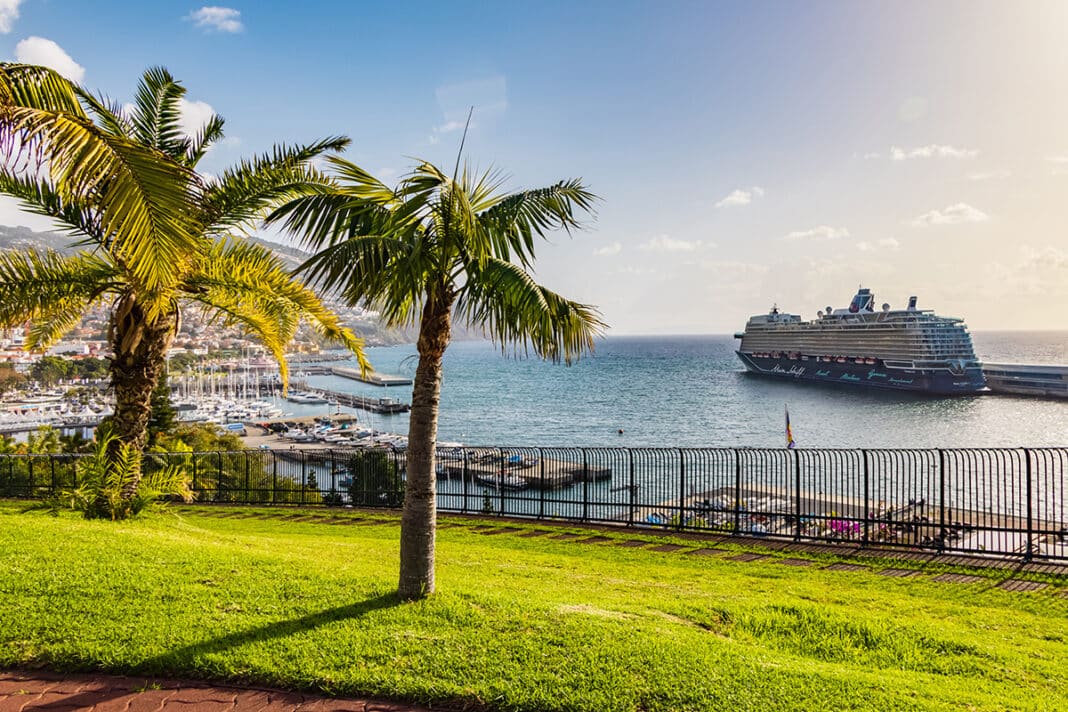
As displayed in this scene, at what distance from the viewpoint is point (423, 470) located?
528 cm

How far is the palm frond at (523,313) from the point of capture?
16.4 ft

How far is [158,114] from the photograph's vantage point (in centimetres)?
1007

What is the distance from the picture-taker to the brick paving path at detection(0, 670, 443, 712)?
3572 millimetres

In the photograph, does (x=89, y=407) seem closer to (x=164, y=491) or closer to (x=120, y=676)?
(x=164, y=491)

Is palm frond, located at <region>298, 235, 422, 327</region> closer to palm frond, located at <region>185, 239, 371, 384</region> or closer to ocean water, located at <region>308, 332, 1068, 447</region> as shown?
palm frond, located at <region>185, 239, 371, 384</region>

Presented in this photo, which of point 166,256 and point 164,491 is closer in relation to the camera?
point 166,256

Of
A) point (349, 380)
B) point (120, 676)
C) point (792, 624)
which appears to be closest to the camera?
point (120, 676)

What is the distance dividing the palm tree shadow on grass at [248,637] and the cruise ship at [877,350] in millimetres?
90056

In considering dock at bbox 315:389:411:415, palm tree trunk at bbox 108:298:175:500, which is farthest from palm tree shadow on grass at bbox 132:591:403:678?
dock at bbox 315:389:411:415

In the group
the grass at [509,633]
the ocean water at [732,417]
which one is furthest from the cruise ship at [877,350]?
the grass at [509,633]

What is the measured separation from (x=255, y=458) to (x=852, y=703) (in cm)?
1479

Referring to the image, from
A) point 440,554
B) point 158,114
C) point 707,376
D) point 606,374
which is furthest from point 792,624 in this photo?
point 606,374

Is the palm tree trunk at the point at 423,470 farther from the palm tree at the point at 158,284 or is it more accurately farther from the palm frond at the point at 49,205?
the palm frond at the point at 49,205

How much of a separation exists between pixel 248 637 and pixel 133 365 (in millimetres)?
6369
